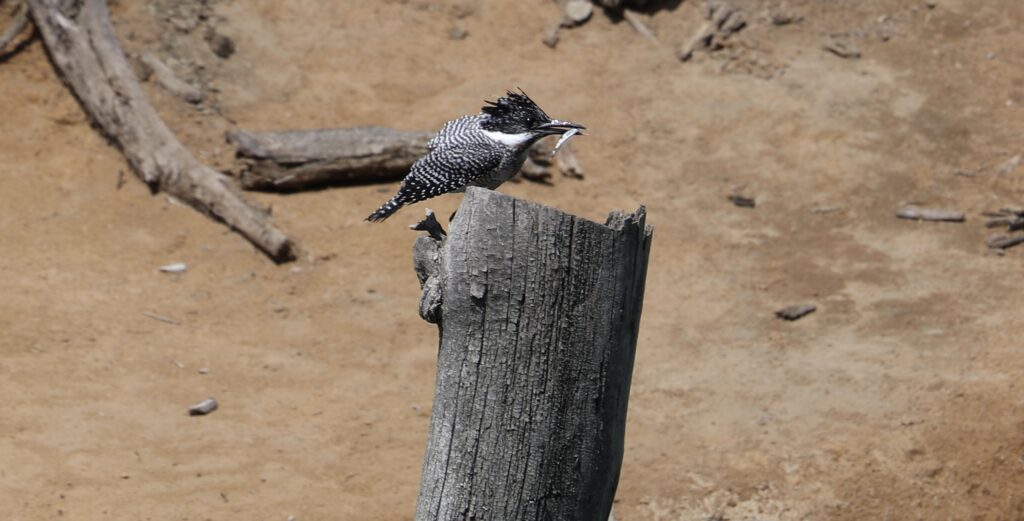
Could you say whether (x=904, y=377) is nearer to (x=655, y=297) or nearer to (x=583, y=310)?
(x=655, y=297)

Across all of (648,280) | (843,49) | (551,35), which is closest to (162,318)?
(648,280)

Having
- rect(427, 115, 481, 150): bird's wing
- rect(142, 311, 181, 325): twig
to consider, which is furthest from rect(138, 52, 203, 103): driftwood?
rect(427, 115, 481, 150): bird's wing

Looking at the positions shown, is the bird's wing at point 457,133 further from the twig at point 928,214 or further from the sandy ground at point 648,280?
the twig at point 928,214

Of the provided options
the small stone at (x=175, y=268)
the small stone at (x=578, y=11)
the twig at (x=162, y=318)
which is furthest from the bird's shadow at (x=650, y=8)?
the twig at (x=162, y=318)

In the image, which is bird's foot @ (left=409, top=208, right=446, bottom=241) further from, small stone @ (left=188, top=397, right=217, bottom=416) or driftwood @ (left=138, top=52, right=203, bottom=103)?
driftwood @ (left=138, top=52, right=203, bottom=103)

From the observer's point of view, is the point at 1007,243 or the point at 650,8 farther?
the point at 650,8

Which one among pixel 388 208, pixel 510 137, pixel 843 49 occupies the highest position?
pixel 510 137

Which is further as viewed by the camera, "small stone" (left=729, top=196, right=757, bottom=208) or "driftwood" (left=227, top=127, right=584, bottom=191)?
"small stone" (left=729, top=196, right=757, bottom=208)

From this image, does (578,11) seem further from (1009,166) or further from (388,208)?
(388,208)

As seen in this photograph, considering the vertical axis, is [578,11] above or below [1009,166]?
above

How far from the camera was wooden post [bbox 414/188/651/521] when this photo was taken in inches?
153

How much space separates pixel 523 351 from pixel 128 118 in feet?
25.3

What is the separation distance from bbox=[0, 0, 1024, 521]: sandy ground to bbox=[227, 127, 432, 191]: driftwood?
9.2 inches

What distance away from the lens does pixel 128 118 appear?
10.7 meters
